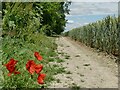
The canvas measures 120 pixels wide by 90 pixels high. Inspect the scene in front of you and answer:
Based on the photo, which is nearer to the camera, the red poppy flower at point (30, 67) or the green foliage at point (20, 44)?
the red poppy flower at point (30, 67)

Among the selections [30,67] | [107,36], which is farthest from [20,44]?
[107,36]

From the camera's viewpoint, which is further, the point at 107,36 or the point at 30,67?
the point at 107,36

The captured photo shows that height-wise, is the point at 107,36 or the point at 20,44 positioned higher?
the point at 20,44

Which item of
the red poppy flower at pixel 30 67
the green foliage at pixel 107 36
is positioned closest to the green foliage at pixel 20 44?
the red poppy flower at pixel 30 67

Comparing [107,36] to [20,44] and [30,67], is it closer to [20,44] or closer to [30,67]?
[20,44]

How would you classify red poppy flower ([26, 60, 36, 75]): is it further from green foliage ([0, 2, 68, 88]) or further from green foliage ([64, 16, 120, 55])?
green foliage ([64, 16, 120, 55])

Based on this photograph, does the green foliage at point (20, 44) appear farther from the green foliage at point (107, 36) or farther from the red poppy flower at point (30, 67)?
the green foliage at point (107, 36)

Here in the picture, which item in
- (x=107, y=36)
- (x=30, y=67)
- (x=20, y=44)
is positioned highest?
(x=30, y=67)

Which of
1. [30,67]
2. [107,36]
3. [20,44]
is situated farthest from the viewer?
[107,36]

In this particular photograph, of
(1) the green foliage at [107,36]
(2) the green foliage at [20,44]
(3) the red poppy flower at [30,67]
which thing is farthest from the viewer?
(1) the green foliage at [107,36]

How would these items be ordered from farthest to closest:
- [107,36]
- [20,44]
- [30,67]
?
[107,36]
[20,44]
[30,67]

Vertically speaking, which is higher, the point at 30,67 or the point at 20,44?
the point at 30,67

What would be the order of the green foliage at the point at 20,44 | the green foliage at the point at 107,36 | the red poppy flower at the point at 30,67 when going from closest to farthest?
the red poppy flower at the point at 30,67 < the green foliage at the point at 20,44 < the green foliage at the point at 107,36

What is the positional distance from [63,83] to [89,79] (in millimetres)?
1000
